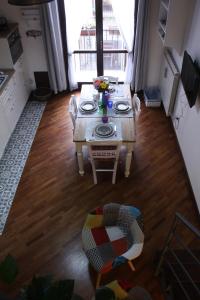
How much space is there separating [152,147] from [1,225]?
2384 mm

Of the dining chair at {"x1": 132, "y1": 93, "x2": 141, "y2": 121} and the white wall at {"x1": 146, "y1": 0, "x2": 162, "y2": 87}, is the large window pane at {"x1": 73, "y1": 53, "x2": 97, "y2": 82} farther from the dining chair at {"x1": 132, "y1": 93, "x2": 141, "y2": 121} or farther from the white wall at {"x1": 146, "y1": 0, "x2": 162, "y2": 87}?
the dining chair at {"x1": 132, "y1": 93, "x2": 141, "y2": 121}

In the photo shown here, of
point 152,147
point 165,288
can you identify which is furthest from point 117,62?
point 165,288

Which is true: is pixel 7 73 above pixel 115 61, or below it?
above

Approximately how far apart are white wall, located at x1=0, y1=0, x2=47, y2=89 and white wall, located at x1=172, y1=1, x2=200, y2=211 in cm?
254

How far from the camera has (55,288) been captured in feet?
4.84

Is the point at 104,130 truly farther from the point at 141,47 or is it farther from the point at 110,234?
the point at 141,47

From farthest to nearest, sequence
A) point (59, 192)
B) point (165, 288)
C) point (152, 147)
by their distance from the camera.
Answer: point (152, 147) → point (59, 192) → point (165, 288)

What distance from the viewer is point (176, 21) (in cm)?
348

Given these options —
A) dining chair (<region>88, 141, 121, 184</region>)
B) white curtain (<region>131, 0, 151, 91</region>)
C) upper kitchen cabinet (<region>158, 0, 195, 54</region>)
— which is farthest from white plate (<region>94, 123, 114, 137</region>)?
white curtain (<region>131, 0, 151, 91</region>)

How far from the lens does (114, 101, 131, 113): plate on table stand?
3.33 metres

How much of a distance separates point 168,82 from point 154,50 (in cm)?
80

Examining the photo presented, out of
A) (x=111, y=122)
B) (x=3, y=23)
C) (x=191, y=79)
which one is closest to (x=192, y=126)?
(x=191, y=79)

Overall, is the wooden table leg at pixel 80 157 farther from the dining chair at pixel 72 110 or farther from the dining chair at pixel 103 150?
the dining chair at pixel 72 110

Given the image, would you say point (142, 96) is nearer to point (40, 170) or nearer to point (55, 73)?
point (55, 73)
